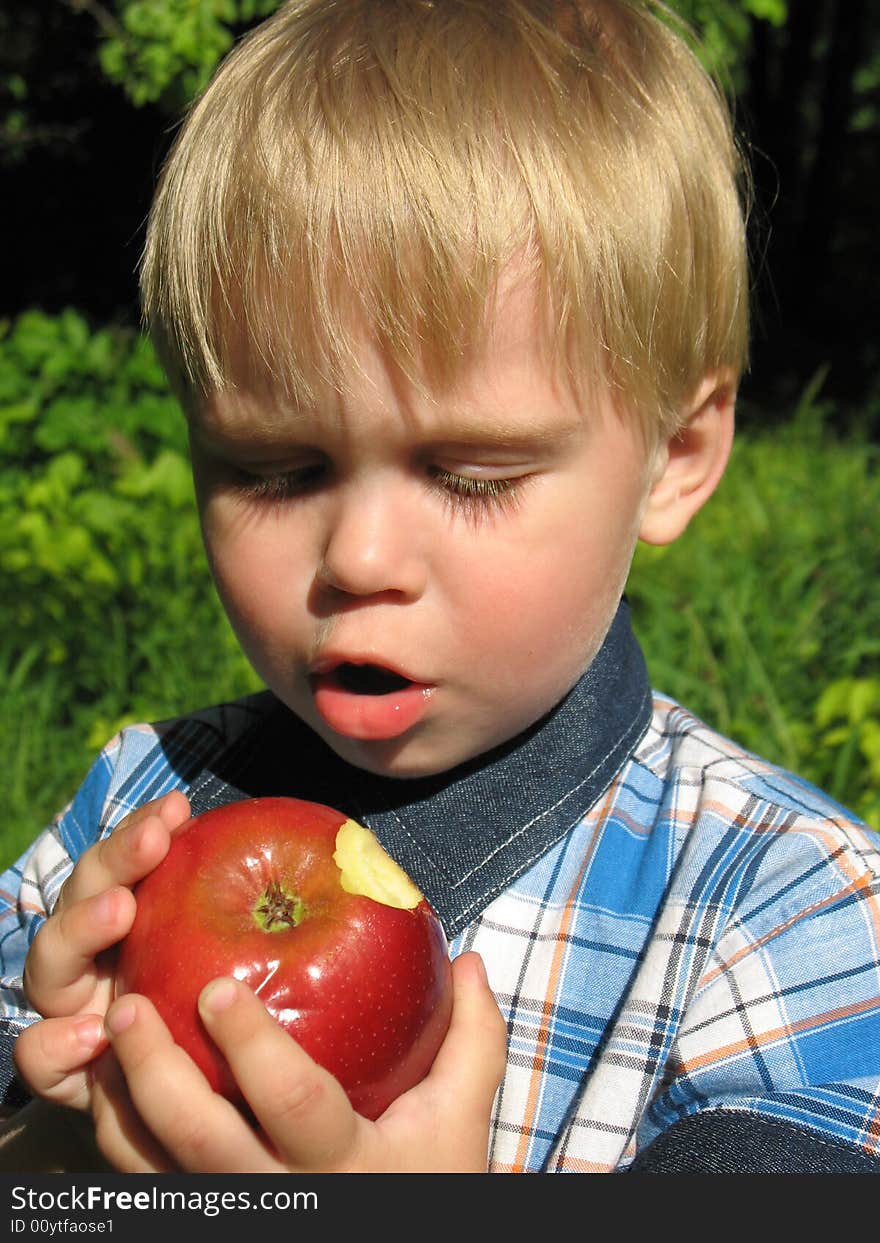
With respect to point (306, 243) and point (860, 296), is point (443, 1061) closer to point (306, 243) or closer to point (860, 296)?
point (306, 243)

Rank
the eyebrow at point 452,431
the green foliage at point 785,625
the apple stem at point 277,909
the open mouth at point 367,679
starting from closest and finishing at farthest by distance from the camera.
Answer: the apple stem at point 277,909 → the eyebrow at point 452,431 → the open mouth at point 367,679 → the green foliage at point 785,625

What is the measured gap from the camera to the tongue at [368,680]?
1385mm

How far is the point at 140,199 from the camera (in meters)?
9.14

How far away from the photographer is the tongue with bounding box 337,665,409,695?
4.54ft

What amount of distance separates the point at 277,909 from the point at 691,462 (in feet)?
2.60

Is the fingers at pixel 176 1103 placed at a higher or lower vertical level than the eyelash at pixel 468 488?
lower

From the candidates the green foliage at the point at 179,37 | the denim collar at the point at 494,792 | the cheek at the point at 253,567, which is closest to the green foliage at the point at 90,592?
the green foliage at the point at 179,37

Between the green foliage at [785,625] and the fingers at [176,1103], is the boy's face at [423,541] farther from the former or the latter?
the green foliage at [785,625]

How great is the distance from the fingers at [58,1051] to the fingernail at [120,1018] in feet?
0.34

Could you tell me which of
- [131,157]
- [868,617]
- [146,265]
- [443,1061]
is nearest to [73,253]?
[131,157]

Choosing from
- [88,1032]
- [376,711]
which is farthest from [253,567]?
[88,1032]

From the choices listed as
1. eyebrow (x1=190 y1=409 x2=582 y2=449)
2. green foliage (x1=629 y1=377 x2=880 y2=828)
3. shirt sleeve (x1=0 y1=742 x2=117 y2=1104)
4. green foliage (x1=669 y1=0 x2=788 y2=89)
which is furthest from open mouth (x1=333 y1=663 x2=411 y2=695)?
green foliage (x1=669 y1=0 x2=788 y2=89)

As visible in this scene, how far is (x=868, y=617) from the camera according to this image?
3041 millimetres

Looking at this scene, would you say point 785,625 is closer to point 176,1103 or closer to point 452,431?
point 452,431
